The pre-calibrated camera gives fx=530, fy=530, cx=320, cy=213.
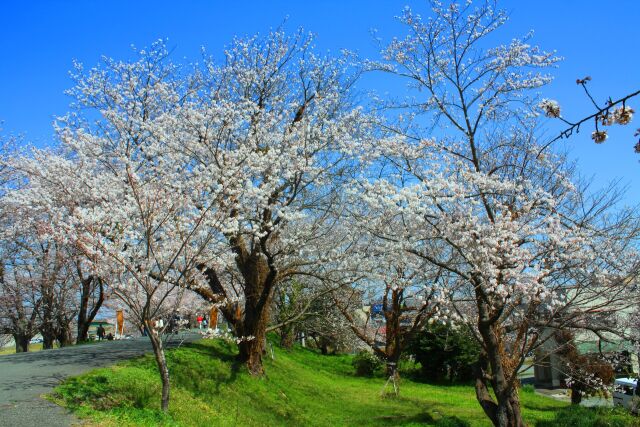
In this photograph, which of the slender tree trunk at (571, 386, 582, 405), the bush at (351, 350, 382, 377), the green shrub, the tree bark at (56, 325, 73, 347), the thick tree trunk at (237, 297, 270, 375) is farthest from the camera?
the bush at (351, 350, 382, 377)

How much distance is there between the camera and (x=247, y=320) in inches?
578

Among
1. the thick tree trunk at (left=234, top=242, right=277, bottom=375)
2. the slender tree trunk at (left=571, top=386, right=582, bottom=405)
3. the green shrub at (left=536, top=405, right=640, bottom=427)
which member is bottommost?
the slender tree trunk at (left=571, top=386, right=582, bottom=405)

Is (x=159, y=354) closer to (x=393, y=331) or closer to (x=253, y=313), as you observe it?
(x=253, y=313)

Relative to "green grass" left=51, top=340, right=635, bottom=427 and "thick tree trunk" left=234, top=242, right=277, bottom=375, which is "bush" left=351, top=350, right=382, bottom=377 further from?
"thick tree trunk" left=234, top=242, right=277, bottom=375

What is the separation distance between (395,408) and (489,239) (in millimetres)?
8824

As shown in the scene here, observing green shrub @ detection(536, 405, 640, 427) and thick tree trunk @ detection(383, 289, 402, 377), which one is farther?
thick tree trunk @ detection(383, 289, 402, 377)

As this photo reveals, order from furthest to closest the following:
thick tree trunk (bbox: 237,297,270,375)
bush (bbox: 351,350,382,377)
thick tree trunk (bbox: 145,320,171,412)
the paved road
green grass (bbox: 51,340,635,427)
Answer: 1. bush (bbox: 351,350,382,377)
2. thick tree trunk (bbox: 237,297,270,375)
3. green grass (bbox: 51,340,635,427)
4. thick tree trunk (bbox: 145,320,171,412)
5. the paved road

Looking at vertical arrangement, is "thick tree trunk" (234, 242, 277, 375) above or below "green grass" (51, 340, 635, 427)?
above

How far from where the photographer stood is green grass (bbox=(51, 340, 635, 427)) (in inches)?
352

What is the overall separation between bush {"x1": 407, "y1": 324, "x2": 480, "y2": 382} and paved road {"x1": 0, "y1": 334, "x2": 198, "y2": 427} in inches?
537

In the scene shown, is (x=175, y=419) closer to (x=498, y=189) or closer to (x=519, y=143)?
(x=498, y=189)

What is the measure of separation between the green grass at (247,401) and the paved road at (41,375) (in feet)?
1.18

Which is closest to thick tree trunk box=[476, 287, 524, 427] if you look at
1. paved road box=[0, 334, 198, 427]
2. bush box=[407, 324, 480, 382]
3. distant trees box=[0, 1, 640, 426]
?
distant trees box=[0, 1, 640, 426]

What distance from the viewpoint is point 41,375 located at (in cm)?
1011
